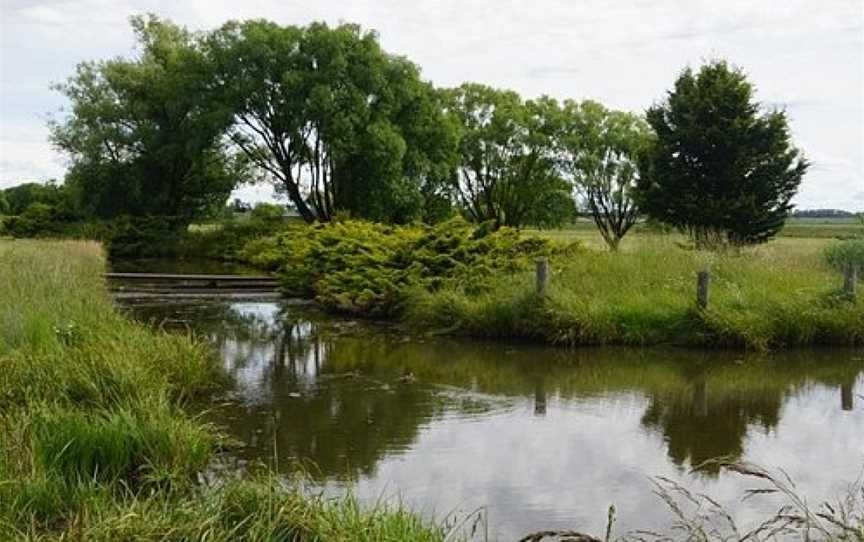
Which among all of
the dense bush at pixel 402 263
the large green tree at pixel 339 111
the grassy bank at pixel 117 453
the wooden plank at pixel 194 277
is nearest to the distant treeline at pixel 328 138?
the large green tree at pixel 339 111

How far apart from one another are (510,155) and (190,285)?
21449mm

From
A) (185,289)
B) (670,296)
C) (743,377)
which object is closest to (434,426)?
(743,377)

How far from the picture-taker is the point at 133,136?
130ft

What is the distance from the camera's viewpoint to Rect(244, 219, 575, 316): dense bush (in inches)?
679

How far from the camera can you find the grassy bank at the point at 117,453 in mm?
4777

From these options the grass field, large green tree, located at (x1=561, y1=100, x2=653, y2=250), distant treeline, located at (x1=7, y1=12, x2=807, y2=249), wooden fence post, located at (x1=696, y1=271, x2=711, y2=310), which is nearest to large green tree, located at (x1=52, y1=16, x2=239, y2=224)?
distant treeline, located at (x1=7, y1=12, x2=807, y2=249)

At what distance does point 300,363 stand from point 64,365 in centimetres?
510

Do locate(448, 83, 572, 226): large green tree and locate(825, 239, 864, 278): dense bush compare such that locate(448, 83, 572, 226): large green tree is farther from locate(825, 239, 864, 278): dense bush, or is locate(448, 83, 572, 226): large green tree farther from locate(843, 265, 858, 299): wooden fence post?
locate(843, 265, 858, 299): wooden fence post

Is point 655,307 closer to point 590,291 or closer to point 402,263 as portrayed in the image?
point 590,291

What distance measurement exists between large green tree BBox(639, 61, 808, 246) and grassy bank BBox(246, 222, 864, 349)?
4065 millimetres

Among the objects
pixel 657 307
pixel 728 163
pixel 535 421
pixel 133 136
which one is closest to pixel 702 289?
pixel 657 307

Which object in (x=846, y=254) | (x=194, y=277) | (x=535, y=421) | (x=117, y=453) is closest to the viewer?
(x=117, y=453)

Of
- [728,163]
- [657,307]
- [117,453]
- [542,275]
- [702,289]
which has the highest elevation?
[728,163]

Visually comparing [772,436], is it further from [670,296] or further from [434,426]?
[670,296]
